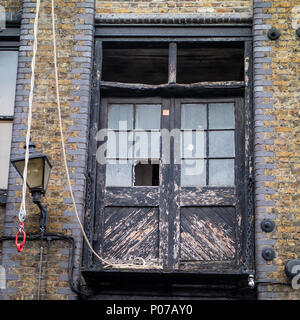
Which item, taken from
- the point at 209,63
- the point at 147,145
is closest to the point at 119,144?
the point at 147,145

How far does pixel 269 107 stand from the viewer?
8.45 m

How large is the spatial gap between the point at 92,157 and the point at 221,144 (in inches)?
64.3

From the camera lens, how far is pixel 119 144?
8.99 meters

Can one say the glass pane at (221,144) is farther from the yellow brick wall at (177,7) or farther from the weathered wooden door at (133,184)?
the yellow brick wall at (177,7)

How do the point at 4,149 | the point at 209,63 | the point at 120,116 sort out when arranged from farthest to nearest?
the point at 209,63, the point at 120,116, the point at 4,149

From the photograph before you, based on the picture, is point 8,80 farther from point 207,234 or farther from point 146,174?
point 207,234

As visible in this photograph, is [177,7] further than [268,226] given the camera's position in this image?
Yes

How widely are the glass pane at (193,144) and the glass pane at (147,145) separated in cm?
33

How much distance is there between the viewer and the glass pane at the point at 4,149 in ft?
28.4

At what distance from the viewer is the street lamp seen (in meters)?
7.61

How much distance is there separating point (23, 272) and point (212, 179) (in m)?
2.56

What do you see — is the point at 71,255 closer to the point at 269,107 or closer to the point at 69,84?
the point at 69,84

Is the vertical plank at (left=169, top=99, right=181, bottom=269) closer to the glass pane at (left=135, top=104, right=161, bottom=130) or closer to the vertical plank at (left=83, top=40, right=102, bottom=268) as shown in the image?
the glass pane at (left=135, top=104, right=161, bottom=130)

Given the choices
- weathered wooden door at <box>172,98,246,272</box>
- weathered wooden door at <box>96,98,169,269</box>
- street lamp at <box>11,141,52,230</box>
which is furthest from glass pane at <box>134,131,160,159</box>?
street lamp at <box>11,141,52,230</box>
